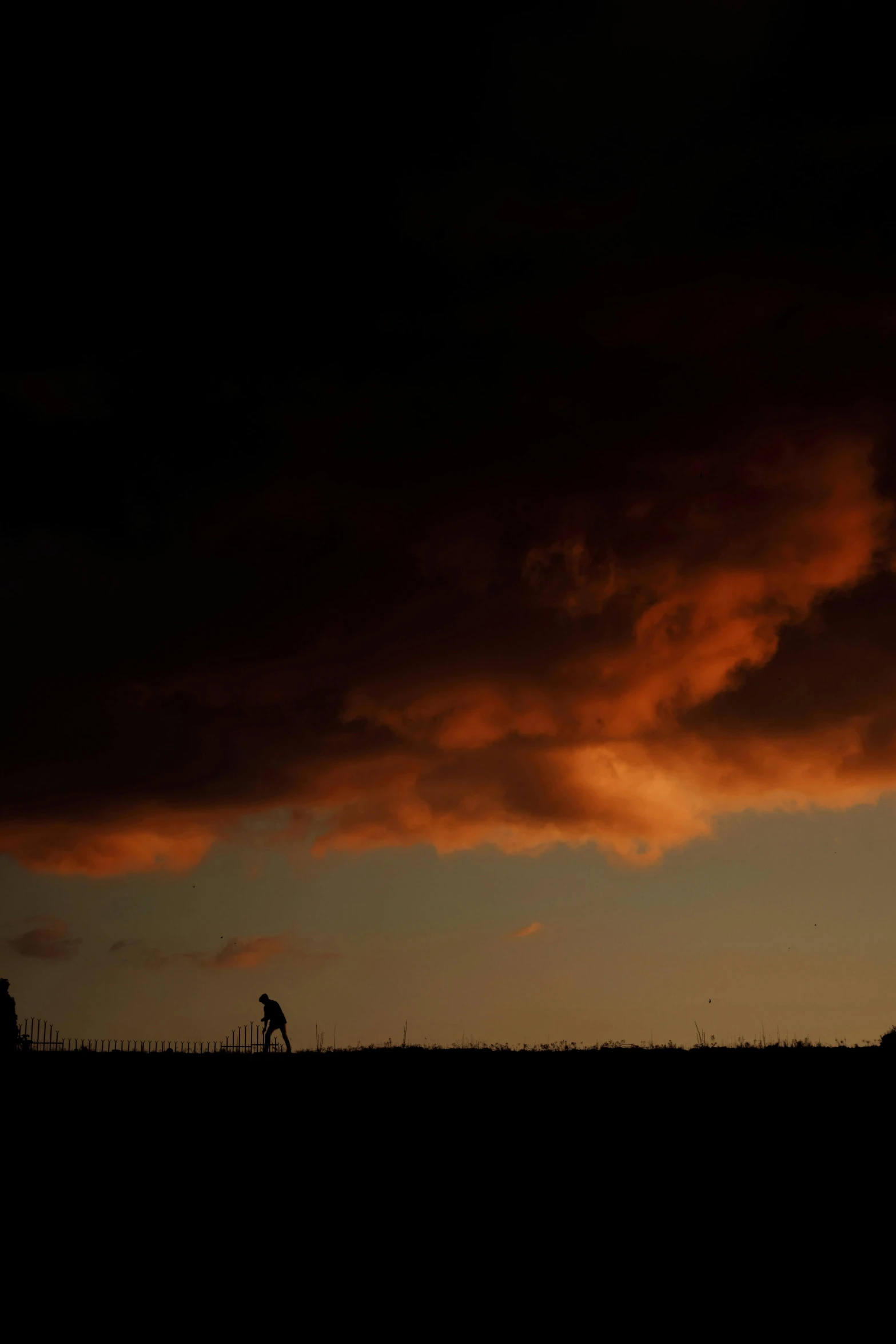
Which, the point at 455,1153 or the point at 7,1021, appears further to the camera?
the point at 7,1021

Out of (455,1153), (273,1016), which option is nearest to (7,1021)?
(273,1016)

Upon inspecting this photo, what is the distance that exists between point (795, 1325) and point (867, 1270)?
76.2 inches

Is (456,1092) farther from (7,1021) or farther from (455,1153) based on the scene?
(7,1021)

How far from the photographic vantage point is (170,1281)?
1731cm

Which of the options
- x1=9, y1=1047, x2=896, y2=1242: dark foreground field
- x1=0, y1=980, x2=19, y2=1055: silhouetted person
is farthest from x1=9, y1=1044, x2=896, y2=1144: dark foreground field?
x1=0, y1=980, x2=19, y2=1055: silhouetted person

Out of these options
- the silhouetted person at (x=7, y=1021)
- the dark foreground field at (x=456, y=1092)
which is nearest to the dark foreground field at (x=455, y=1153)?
the dark foreground field at (x=456, y=1092)

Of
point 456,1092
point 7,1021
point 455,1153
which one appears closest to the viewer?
point 455,1153

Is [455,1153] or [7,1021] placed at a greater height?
[7,1021]

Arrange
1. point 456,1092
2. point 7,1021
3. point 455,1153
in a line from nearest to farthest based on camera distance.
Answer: point 455,1153 < point 456,1092 < point 7,1021

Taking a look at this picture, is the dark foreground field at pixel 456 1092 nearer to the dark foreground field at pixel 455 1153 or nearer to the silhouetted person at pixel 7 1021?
the dark foreground field at pixel 455 1153

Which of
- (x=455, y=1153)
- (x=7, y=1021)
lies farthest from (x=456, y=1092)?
(x=7, y=1021)

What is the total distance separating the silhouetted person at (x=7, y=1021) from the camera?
124 ft

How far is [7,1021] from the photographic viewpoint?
127 feet

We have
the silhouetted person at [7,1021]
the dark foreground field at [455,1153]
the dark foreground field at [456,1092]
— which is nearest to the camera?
the dark foreground field at [455,1153]
